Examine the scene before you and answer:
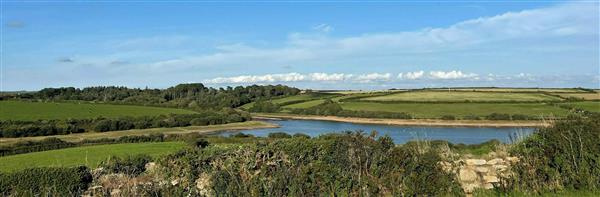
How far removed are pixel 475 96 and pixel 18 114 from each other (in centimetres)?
6978

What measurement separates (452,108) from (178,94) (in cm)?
7660

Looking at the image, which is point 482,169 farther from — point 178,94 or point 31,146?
point 178,94

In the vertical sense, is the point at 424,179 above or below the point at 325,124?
above

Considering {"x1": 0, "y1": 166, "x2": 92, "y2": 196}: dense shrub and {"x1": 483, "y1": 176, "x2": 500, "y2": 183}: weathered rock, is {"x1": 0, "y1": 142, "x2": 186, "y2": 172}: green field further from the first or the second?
{"x1": 483, "y1": 176, "x2": 500, "y2": 183}: weathered rock

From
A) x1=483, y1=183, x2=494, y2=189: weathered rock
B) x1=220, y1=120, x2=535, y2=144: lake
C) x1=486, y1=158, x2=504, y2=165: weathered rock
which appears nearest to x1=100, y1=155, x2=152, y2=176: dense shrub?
x1=483, y1=183, x2=494, y2=189: weathered rock

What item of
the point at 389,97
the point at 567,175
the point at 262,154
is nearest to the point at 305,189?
the point at 262,154

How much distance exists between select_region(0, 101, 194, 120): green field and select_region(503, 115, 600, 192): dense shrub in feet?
246

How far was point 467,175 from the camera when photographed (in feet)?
26.1

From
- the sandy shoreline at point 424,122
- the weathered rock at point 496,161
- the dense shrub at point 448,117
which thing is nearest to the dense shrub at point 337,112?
the sandy shoreline at point 424,122

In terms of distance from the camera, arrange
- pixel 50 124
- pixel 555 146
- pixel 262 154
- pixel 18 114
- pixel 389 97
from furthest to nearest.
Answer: pixel 389 97 < pixel 18 114 < pixel 50 124 < pixel 262 154 < pixel 555 146

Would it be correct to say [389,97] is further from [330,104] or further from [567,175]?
[567,175]

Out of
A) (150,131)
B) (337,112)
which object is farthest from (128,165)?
(337,112)

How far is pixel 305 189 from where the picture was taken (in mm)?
5590

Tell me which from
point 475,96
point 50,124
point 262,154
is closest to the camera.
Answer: point 262,154
